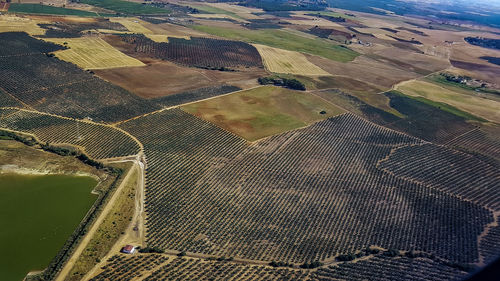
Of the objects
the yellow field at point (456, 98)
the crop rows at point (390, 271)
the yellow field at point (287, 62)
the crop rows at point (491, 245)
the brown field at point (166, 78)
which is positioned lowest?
the crop rows at point (390, 271)

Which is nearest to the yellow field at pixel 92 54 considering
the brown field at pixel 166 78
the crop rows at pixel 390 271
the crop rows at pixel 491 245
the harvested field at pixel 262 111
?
the brown field at pixel 166 78

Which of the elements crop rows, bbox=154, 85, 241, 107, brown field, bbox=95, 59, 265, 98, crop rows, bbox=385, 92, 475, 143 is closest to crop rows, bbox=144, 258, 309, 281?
crop rows, bbox=154, 85, 241, 107

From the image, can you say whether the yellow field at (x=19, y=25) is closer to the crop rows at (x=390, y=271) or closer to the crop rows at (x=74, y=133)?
the crop rows at (x=74, y=133)

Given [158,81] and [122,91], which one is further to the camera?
[158,81]

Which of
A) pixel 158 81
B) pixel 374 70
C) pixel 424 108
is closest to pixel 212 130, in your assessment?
pixel 158 81

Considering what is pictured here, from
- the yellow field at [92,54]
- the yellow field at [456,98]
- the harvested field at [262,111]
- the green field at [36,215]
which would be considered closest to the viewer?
the green field at [36,215]

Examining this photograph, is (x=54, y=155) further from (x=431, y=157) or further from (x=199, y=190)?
(x=431, y=157)

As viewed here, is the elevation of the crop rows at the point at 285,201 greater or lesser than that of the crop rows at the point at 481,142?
lesser

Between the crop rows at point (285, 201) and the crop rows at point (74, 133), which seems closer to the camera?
the crop rows at point (285, 201)
